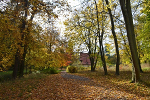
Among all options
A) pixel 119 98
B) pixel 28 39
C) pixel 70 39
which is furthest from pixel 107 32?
pixel 119 98

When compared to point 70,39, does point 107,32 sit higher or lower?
higher

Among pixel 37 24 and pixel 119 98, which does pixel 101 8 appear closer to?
pixel 37 24

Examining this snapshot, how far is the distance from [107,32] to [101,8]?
3.50m

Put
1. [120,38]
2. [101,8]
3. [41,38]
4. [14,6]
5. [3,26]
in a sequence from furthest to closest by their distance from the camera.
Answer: [120,38]
[101,8]
[41,38]
[14,6]
[3,26]

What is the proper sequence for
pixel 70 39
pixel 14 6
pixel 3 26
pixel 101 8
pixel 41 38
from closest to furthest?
pixel 3 26 < pixel 14 6 < pixel 41 38 < pixel 101 8 < pixel 70 39

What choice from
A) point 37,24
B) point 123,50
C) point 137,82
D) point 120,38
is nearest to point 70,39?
point 37,24

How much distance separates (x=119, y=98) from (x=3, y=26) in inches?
256

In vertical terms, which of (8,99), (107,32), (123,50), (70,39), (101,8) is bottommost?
(8,99)

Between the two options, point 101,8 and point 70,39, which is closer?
point 101,8

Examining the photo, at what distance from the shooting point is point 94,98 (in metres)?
4.76

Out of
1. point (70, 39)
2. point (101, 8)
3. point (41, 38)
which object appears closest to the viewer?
point (41, 38)

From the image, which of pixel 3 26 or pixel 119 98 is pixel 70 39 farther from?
pixel 119 98

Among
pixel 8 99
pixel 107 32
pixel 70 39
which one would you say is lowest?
pixel 8 99

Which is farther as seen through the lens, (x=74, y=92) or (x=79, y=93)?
(x=74, y=92)
